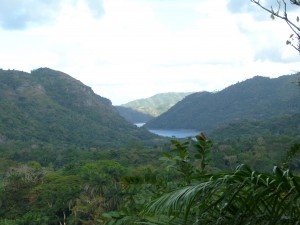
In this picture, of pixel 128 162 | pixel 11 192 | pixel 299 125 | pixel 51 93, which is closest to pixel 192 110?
pixel 51 93

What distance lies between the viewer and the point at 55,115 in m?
114

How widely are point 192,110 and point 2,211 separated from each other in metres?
140

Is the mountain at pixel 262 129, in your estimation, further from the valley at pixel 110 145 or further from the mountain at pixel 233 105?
the mountain at pixel 233 105

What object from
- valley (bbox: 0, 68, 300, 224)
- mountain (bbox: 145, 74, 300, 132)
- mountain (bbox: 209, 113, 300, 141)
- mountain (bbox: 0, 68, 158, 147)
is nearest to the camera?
valley (bbox: 0, 68, 300, 224)

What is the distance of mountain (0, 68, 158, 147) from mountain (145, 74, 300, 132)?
3299 centimetres

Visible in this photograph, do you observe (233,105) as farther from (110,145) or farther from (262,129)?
(110,145)

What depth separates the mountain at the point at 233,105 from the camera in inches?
5049

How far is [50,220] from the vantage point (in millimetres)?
27094

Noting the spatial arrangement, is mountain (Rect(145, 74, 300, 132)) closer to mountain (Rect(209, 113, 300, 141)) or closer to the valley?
the valley

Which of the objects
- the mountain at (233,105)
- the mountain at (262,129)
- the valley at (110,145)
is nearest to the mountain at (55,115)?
the valley at (110,145)

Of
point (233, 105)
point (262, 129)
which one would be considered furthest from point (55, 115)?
point (233, 105)

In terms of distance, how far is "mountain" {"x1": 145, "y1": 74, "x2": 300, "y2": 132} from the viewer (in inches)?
5049

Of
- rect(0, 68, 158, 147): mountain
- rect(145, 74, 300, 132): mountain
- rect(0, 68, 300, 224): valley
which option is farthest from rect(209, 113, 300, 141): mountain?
rect(145, 74, 300, 132): mountain

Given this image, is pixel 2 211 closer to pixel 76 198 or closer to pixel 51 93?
pixel 76 198
